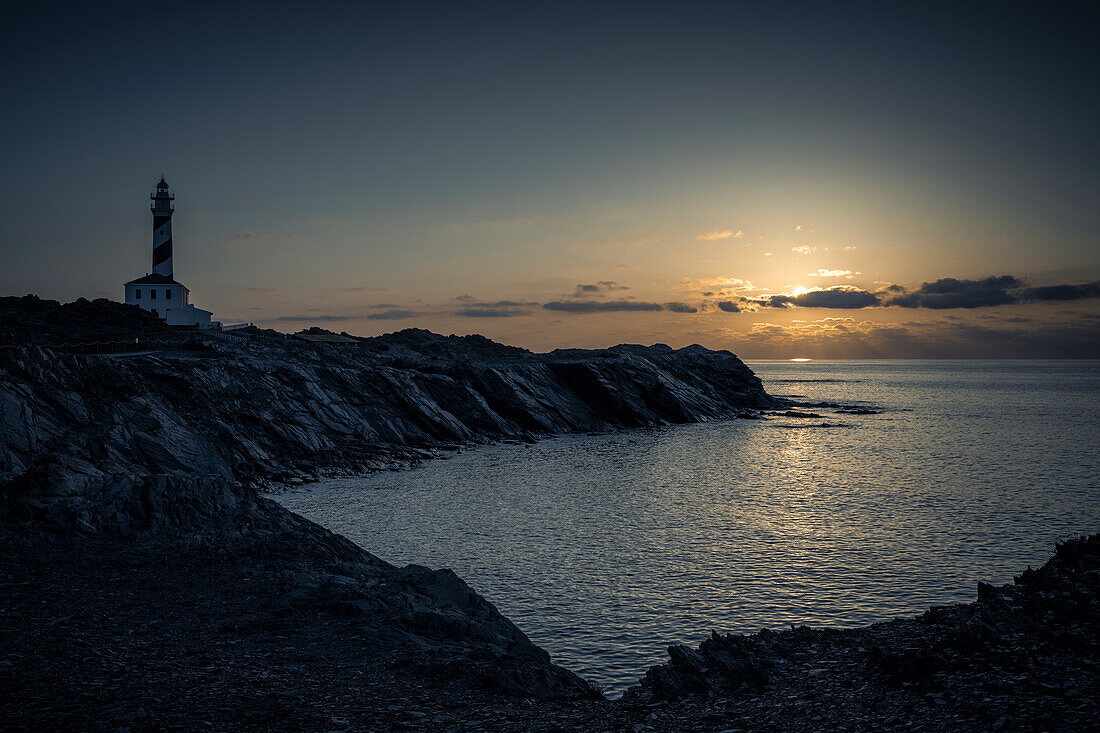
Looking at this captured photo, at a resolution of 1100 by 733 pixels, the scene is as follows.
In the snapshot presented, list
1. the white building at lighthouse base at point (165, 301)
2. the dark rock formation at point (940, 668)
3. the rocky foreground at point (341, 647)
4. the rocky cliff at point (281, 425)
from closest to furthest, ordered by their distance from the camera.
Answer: the dark rock formation at point (940, 668) < the rocky foreground at point (341, 647) < the rocky cliff at point (281, 425) < the white building at lighthouse base at point (165, 301)

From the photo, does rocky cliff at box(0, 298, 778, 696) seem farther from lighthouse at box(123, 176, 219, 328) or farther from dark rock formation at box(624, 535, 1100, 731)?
lighthouse at box(123, 176, 219, 328)

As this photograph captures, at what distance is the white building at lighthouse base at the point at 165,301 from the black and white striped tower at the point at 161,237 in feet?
9.93

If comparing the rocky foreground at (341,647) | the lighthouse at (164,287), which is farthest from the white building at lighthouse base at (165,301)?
the rocky foreground at (341,647)

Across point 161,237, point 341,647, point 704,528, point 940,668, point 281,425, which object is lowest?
Result: point 704,528

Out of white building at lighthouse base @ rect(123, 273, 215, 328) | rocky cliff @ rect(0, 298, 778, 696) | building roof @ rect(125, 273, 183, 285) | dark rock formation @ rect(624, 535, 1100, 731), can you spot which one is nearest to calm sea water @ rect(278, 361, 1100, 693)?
dark rock formation @ rect(624, 535, 1100, 731)

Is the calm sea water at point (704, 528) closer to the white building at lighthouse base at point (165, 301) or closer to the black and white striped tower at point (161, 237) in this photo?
the white building at lighthouse base at point (165, 301)

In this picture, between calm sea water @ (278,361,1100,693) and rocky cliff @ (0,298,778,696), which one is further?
calm sea water @ (278,361,1100,693)

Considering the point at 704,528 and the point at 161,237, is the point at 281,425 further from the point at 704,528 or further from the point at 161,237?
the point at 161,237

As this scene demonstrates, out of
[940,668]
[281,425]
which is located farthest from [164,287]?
[940,668]

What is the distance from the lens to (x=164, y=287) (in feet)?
276

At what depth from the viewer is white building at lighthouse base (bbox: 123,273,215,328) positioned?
81.4 metres

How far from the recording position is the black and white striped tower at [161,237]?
3465 inches

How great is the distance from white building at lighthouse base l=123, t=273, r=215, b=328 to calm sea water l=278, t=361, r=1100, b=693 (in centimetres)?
4892

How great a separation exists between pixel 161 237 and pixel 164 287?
9.17 metres
